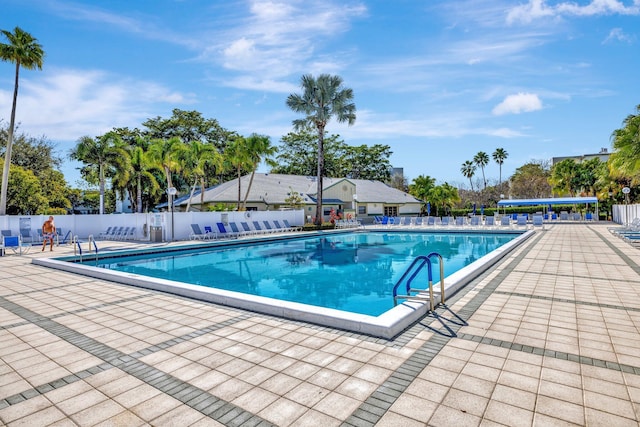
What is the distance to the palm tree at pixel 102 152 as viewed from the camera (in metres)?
24.2

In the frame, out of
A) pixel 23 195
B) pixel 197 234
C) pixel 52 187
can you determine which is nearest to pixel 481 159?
pixel 197 234

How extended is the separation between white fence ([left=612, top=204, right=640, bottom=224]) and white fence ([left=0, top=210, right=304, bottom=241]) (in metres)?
22.5

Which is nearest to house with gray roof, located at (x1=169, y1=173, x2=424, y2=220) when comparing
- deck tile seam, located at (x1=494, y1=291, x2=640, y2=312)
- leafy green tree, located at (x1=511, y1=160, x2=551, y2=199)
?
leafy green tree, located at (x1=511, y1=160, x2=551, y2=199)

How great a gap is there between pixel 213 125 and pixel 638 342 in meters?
43.6

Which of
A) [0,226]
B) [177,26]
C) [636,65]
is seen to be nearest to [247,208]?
[0,226]

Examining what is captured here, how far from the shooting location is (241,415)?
277cm

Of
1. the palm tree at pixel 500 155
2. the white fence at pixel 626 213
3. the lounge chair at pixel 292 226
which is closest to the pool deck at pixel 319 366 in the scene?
the lounge chair at pixel 292 226

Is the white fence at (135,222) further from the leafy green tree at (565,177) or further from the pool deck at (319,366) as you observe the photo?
the leafy green tree at (565,177)

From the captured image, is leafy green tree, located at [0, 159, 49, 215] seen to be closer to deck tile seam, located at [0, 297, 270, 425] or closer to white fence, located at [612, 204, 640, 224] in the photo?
deck tile seam, located at [0, 297, 270, 425]

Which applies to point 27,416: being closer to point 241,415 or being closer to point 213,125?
point 241,415

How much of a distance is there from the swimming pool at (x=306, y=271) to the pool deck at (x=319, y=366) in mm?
295

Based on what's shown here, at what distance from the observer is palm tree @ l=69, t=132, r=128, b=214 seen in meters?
24.2

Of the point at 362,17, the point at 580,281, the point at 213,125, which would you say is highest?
the point at 213,125

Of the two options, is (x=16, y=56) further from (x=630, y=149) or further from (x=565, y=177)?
(x=565, y=177)
